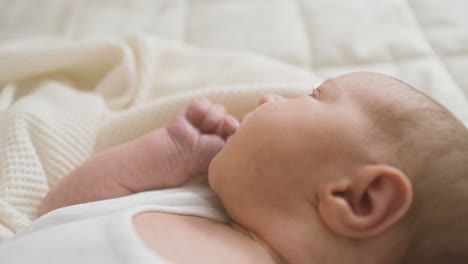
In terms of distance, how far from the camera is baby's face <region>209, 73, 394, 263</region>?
0.51 metres

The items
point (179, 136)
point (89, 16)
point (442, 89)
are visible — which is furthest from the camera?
point (89, 16)

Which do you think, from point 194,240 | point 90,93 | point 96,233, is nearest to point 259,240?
point 194,240

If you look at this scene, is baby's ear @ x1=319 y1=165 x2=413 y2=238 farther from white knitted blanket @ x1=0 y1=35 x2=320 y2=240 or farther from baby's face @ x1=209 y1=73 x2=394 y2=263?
white knitted blanket @ x1=0 y1=35 x2=320 y2=240

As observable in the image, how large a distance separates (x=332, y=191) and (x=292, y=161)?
62mm

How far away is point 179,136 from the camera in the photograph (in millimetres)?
680

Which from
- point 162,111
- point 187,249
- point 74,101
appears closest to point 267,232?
point 187,249

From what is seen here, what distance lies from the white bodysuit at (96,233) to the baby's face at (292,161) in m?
0.08

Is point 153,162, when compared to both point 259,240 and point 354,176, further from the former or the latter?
point 354,176

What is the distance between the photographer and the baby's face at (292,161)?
512mm

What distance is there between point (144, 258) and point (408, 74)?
77 cm

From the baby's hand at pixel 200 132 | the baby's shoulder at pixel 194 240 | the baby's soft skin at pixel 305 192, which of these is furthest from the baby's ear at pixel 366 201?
the baby's hand at pixel 200 132

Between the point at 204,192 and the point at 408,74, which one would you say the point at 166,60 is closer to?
the point at 204,192

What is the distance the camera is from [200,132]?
71 cm

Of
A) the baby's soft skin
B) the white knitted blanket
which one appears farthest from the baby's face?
the white knitted blanket
